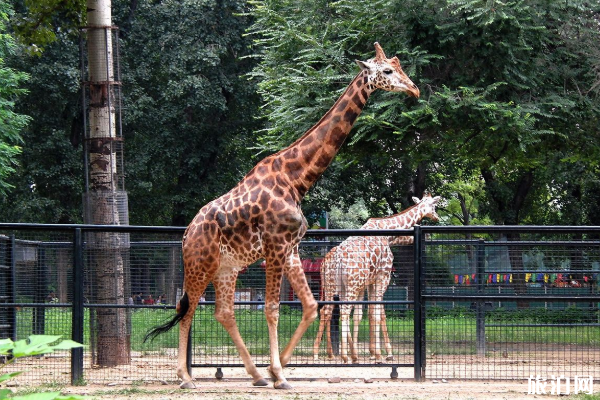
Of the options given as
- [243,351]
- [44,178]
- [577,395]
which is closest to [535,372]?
[577,395]

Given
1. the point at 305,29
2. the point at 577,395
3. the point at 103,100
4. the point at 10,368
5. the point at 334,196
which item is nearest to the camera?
the point at 577,395

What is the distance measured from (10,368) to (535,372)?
6001mm

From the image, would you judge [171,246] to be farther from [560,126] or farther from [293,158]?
[560,126]

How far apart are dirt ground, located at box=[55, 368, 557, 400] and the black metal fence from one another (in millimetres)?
205

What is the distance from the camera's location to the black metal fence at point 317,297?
887cm

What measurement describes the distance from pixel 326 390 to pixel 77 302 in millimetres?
2667

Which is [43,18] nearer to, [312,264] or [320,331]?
[312,264]

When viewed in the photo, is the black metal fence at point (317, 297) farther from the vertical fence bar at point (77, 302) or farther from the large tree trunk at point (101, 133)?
the large tree trunk at point (101, 133)

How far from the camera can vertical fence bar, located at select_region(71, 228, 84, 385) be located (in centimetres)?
868

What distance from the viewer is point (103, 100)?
11.5 meters

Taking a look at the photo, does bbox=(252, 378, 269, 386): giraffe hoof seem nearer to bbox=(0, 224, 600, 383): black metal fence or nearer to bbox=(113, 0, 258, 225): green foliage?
bbox=(0, 224, 600, 383): black metal fence

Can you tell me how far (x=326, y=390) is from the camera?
8172mm

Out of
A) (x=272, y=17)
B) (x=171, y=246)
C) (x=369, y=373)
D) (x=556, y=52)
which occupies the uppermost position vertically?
(x=272, y=17)

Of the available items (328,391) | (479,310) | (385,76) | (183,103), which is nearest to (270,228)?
(328,391)
